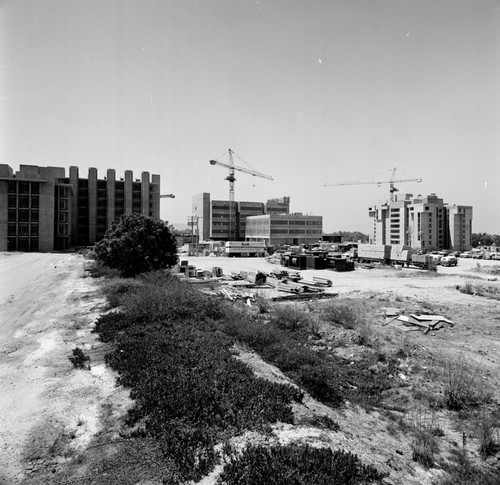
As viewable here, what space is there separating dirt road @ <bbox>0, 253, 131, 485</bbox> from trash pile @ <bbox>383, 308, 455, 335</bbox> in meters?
13.3

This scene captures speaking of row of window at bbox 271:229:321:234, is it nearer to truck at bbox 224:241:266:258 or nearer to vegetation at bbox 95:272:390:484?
truck at bbox 224:241:266:258

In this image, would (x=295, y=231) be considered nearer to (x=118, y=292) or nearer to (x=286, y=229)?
(x=286, y=229)

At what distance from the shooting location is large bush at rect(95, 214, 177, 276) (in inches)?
950

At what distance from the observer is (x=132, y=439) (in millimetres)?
5484

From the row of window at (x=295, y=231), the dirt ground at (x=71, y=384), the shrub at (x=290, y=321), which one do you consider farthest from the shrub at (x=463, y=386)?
the row of window at (x=295, y=231)

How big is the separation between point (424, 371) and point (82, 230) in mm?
89465

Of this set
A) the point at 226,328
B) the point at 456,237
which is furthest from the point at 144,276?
the point at 456,237

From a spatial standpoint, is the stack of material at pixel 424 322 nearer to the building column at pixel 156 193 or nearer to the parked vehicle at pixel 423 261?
the parked vehicle at pixel 423 261

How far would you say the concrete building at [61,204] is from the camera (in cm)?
6762

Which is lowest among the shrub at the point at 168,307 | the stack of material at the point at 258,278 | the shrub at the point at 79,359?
the stack of material at the point at 258,278

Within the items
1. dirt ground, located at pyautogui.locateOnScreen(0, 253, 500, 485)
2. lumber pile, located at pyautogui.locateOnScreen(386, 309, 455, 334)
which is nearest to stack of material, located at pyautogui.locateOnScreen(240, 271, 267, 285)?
dirt ground, located at pyautogui.locateOnScreen(0, 253, 500, 485)

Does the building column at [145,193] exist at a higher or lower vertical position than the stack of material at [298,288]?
higher

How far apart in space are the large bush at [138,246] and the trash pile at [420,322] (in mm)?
15662

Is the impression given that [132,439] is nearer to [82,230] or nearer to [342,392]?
[342,392]
